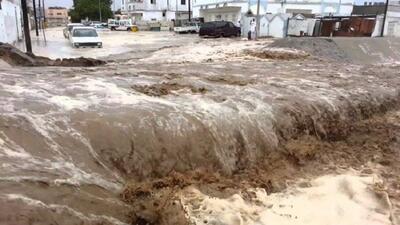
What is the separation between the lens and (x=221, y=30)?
3650cm

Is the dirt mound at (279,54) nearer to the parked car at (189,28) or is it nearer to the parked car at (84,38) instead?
the parked car at (84,38)

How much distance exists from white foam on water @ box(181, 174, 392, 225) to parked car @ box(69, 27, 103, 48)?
20706 millimetres

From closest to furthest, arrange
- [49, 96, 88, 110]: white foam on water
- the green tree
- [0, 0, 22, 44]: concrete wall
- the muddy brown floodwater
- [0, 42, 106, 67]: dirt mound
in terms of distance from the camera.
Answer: the muddy brown floodwater
[49, 96, 88, 110]: white foam on water
[0, 42, 106, 67]: dirt mound
[0, 0, 22, 44]: concrete wall
the green tree

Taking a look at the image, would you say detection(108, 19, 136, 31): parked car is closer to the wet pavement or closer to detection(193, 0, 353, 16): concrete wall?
detection(193, 0, 353, 16): concrete wall

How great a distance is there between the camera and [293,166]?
677cm

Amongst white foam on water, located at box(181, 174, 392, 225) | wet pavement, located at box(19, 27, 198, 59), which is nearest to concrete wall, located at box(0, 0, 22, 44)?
wet pavement, located at box(19, 27, 198, 59)

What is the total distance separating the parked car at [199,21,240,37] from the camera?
36.3m

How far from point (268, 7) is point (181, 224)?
42282 mm

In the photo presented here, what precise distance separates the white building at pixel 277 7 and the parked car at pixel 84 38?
70.5ft

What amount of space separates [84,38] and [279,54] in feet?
38.7

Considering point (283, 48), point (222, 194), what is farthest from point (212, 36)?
point (222, 194)

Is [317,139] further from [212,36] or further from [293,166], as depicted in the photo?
[212,36]

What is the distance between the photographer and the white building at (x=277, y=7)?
43594 mm

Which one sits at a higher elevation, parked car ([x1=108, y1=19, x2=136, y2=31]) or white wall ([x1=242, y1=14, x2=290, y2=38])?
white wall ([x1=242, y1=14, x2=290, y2=38])
